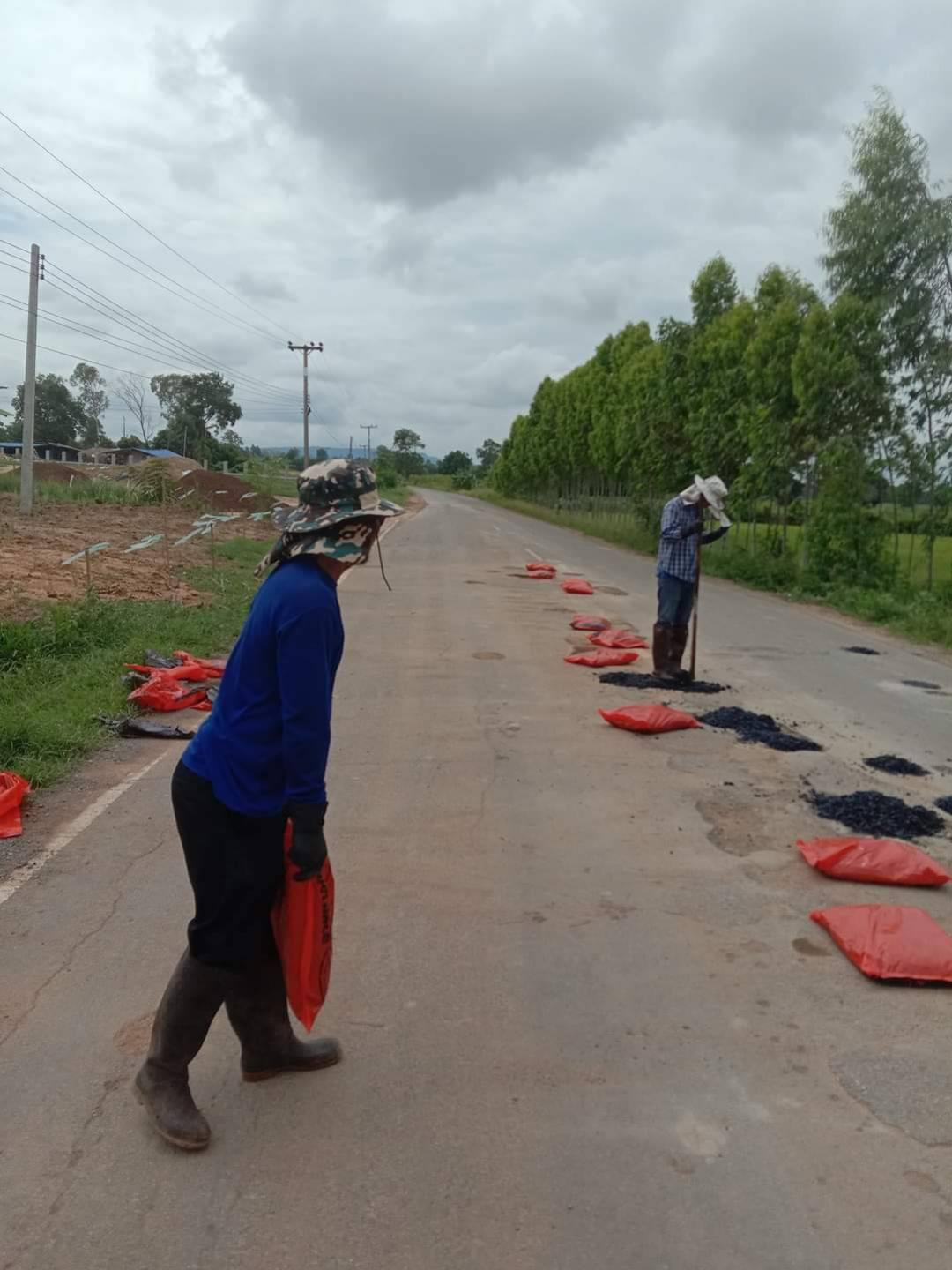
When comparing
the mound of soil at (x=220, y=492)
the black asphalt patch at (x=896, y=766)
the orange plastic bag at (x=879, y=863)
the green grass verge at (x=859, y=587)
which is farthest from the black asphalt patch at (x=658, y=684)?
the mound of soil at (x=220, y=492)

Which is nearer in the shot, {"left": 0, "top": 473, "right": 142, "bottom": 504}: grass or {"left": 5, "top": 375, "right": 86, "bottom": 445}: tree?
{"left": 0, "top": 473, "right": 142, "bottom": 504}: grass

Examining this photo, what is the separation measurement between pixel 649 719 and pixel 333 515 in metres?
5.14

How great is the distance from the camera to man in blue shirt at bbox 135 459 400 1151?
276 cm

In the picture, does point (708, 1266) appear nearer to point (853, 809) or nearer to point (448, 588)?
point (853, 809)

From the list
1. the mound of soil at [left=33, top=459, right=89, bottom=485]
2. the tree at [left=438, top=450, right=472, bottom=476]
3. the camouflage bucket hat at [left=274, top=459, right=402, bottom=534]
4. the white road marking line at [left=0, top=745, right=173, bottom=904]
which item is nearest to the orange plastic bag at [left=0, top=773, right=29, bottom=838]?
the white road marking line at [left=0, top=745, right=173, bottom=904]

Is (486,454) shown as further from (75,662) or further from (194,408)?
(75,662)

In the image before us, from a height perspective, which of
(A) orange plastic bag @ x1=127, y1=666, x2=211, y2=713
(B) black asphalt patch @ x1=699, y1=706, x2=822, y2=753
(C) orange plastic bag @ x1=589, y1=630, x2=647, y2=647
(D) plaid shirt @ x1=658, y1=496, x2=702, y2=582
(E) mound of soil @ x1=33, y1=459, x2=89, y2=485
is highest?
(E) mound of soil @ x1=33, y1=459, x2=89, y2=485

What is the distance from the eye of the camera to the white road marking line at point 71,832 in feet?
15.3

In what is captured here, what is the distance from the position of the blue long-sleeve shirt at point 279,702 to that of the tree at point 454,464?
499 feet

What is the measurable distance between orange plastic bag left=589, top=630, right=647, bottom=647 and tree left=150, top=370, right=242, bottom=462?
267 feet

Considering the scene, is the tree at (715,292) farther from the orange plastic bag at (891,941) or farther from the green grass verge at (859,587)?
the orange plastic bag at (891,941)

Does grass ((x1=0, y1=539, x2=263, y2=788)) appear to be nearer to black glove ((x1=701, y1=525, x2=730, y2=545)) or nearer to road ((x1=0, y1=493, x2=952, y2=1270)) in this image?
road ((x1=0, y1=493, x2=952, y2=1270))

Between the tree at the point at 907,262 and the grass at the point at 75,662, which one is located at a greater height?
the tree at the point at 907,262

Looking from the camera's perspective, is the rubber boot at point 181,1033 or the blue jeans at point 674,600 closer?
the rubber boot at point 181,1033
